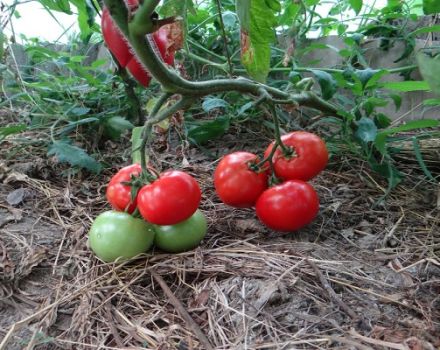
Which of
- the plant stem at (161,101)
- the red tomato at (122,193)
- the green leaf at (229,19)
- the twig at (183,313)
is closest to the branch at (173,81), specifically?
the plant stem at (161,101)

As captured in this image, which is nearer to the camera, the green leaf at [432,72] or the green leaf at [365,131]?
the green leaf at [432,72]

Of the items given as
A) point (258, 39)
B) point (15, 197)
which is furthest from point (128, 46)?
point (15, 197)

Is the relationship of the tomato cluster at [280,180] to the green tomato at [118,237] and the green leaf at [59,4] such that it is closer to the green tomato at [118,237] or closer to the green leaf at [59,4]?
the green tomato at [118,237]

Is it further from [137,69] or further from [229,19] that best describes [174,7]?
[229,19]

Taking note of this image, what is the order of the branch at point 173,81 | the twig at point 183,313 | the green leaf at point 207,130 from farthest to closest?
the green leaf at point 207,130, the twig at point 183,313, the branch at point 173,81

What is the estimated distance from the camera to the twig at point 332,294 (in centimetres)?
83

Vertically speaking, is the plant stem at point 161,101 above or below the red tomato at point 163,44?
below

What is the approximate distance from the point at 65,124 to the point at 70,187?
Answer: 48 cm

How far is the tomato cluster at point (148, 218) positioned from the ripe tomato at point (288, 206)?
A: 0.17 m

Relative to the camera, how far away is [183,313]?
2.95 ft

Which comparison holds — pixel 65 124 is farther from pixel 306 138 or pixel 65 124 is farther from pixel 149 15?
pixel 149 15

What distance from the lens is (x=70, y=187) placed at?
1.51 metres

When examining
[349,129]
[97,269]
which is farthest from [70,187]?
[349,129]

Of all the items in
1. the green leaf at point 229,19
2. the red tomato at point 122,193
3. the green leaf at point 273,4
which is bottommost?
the red tomato at point 122,193
